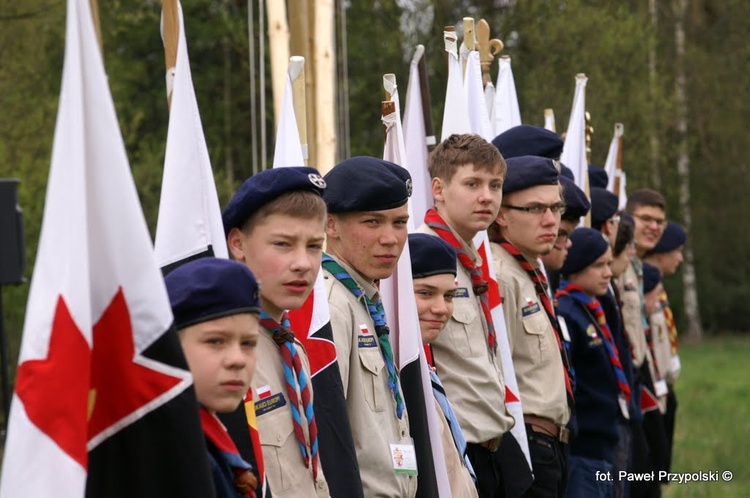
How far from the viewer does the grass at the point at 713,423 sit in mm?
9648

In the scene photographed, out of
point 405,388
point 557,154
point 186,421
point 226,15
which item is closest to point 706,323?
point 226,15

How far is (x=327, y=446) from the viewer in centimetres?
Result: 363

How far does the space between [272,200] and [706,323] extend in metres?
29.4

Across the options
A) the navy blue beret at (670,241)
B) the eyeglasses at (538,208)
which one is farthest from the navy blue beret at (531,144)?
the navy blue beret at (670,241)

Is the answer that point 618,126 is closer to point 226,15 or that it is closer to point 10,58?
point 10,58

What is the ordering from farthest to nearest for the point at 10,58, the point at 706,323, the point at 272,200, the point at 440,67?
the point at 706,323
the point at 440,67
the point at 10,58
the point at 272,200

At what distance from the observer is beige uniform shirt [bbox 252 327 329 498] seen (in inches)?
133

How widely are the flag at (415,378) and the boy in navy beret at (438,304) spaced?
0.43ft

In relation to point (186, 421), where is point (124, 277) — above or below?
above

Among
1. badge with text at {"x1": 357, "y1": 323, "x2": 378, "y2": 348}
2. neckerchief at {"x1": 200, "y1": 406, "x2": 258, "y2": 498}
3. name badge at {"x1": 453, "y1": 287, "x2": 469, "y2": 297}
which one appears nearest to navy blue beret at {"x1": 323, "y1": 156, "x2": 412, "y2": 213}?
badge with text at {"x1": 357, "y1": 323, "x2": 378, "y2": 348}

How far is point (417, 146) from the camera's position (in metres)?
5.91

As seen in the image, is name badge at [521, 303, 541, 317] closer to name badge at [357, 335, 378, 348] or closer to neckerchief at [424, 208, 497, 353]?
neckerchief at [424, 208, 497, 353]

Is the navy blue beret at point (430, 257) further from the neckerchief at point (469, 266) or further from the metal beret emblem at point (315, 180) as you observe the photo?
the metal beret emblem at point (315, 180)

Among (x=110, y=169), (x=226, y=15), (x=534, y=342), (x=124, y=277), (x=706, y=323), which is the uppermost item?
(x=226, y=15)
